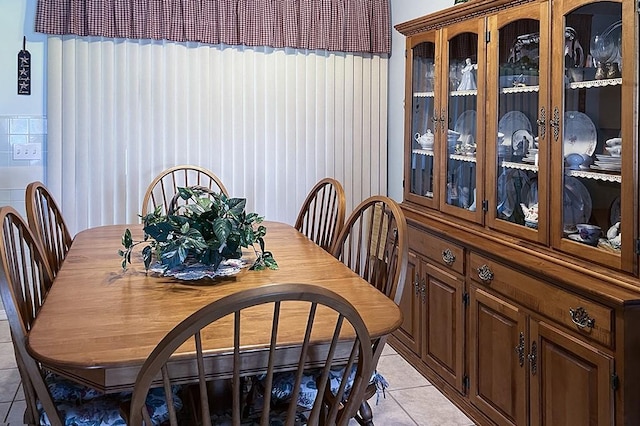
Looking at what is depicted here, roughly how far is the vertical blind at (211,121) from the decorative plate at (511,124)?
1734mm

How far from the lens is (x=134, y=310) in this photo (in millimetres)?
1680

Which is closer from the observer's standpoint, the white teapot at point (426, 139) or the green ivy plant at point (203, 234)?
the green ivy plant at point (203, 234)

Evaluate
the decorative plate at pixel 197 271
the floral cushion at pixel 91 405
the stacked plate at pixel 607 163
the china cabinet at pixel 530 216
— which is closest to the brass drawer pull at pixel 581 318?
the china cabinet at pixel 530 216

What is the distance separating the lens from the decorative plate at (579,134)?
6.68 ft

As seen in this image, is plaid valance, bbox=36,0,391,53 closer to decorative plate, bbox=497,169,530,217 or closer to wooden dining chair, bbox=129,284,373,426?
decorative plate, bbox=497,169,530,217

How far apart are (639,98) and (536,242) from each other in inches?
→ 25.8

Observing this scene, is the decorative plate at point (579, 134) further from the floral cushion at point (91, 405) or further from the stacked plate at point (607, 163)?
the floral cushion at point (91, 405)

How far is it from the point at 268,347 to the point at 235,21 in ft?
9.32

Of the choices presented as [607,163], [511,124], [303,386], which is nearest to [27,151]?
[303,386]

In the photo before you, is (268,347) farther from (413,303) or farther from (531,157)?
(413,303)

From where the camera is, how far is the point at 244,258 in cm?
236

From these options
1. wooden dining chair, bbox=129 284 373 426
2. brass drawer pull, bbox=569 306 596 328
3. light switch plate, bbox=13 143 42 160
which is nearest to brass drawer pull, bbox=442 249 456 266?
brass drawer pull, bbox=569 306 596 328

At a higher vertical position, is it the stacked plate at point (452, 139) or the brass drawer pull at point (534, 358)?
the stacked plate at point (452, 139)

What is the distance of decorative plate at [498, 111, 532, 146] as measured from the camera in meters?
2.38
